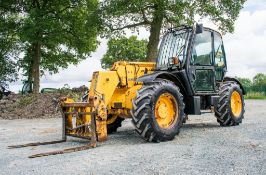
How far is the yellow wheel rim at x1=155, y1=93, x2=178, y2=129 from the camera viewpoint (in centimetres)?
Answer: 935

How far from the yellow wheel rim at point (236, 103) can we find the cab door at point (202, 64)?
40.1 inches

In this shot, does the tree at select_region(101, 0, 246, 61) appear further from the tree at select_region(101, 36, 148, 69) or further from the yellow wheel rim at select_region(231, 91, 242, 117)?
the tree at select_region(101, 36, 148, 69)

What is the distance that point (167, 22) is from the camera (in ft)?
79.1

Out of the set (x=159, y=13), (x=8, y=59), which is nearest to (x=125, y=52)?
(x=8, y=59)

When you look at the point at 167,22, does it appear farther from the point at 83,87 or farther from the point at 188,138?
the point at 188,138

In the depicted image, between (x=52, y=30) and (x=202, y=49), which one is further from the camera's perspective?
(x=52, y=30)

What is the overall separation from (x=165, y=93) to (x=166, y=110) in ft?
1.33

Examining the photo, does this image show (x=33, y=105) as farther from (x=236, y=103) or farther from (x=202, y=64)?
(x=202, y=64)

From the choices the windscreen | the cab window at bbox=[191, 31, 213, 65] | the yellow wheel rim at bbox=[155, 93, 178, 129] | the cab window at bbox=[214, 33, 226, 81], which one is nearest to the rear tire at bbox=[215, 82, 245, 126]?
the cab window at bbox=[214, 33, 226, 81]

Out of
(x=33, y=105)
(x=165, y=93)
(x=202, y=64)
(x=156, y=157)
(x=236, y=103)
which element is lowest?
(x=156, y=157)

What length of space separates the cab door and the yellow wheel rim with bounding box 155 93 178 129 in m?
1.32

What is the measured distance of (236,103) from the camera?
12.4m

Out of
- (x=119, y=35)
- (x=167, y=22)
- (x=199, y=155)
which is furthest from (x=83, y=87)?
(x=199, y=155)

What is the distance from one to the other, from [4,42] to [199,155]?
2801cm
